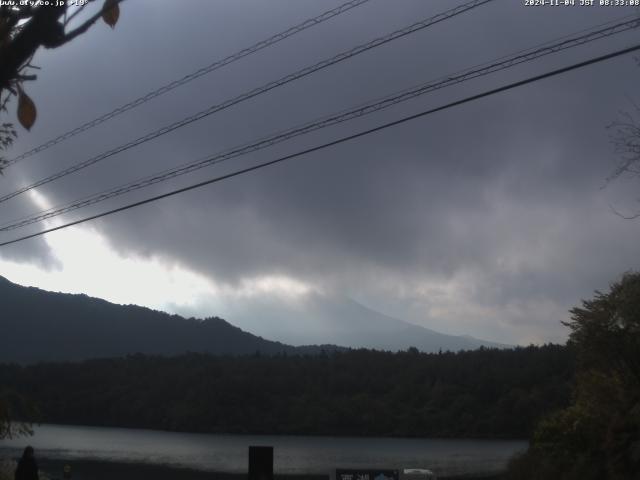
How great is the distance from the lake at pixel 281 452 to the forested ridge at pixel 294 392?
430cm

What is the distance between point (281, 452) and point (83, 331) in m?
108

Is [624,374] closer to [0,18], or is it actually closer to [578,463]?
[578,463]

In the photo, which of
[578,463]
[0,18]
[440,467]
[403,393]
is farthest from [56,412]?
[0,18]

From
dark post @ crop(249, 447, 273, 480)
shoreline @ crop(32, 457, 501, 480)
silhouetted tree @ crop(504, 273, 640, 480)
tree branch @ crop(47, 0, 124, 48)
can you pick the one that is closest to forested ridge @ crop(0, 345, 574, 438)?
shoreline @ crop(32, 457, 501, 480)

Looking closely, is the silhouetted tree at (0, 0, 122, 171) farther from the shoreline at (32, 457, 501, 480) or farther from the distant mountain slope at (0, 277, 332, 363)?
the distant mountain slope at (0, 277, 332, 363)

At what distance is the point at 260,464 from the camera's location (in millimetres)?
11867

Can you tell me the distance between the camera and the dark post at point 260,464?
11859 mm

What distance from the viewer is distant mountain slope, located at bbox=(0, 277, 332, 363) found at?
14738cm

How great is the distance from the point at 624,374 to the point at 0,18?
2108 centimetres

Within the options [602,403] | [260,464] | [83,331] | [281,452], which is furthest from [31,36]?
[83,331]

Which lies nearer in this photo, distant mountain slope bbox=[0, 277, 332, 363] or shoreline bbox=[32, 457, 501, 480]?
shoreline bbox=[32, 457, 501, 480]

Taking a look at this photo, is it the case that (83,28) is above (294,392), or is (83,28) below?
below

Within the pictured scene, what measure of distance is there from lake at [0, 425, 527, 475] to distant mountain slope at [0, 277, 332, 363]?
4075 cm

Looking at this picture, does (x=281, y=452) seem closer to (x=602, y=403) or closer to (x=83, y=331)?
(x=602, y=403)
